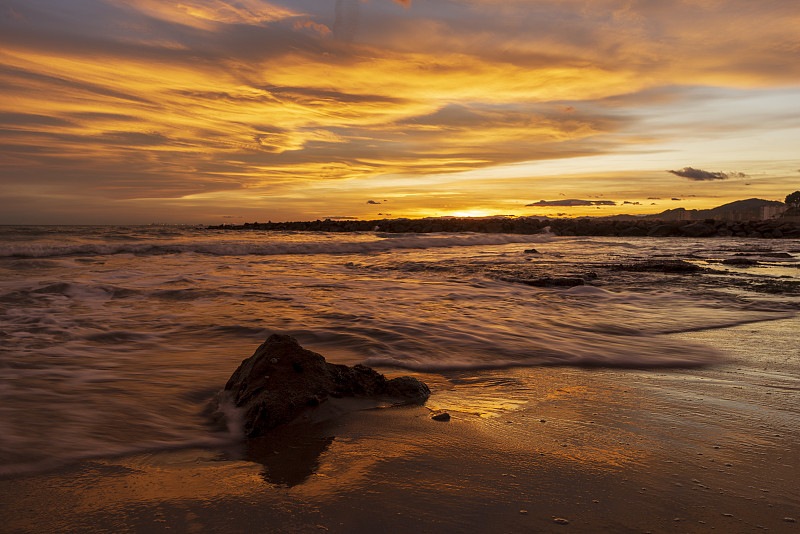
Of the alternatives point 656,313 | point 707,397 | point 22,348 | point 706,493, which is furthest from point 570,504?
point 656,313

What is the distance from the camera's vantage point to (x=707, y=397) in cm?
321

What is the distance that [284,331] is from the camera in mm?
5211

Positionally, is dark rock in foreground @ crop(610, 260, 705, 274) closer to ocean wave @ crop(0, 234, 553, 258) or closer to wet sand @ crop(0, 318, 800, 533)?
wet sand @ crop(0, 318, 800, 533)

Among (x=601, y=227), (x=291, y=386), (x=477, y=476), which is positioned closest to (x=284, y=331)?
(x=291, y=386)

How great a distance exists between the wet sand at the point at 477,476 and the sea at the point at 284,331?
44 cm

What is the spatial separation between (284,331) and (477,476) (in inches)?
136

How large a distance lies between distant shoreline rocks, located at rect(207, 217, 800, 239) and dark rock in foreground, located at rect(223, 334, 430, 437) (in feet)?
111

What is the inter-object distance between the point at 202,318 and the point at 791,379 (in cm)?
584

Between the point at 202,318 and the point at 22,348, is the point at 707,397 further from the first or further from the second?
the point at 22,348

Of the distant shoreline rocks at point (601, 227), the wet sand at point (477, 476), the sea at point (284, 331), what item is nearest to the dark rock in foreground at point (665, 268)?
the sea at point (284, 331)

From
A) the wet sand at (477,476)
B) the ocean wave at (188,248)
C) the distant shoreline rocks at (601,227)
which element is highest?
the distant shoreline rocks at (601,227)

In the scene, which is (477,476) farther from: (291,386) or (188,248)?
(188,248)

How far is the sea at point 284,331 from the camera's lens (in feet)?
9.63

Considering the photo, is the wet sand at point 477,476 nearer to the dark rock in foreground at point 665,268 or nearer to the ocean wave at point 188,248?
the dark rock in foreground at point 665,268
